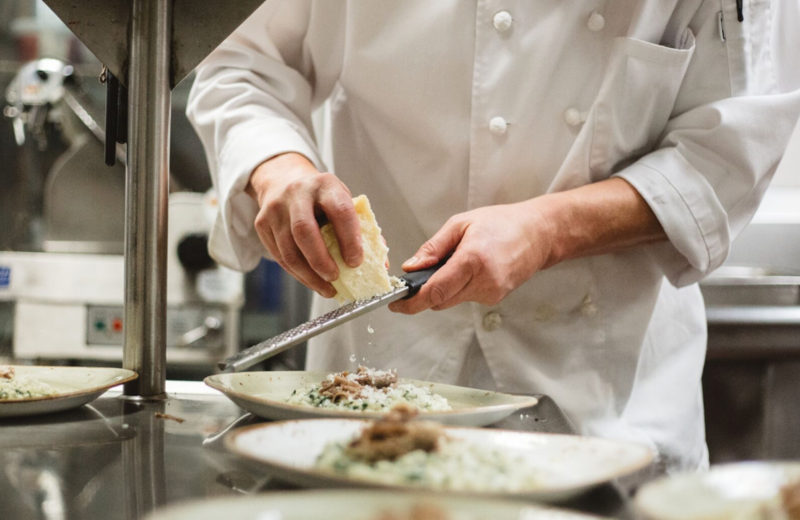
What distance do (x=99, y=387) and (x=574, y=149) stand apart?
0.88 metres

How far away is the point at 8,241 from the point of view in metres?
2.88

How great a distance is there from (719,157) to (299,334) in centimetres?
82

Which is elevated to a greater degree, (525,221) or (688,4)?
(688,4)

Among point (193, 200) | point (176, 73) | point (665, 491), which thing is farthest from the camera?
point (193, 200)

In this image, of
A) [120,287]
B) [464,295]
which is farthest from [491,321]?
[120,287]

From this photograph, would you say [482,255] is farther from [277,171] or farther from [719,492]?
[719,492]

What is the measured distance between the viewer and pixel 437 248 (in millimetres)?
1174

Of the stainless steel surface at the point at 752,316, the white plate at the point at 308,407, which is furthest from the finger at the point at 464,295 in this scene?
the stainless steel surface at the point at 752,316

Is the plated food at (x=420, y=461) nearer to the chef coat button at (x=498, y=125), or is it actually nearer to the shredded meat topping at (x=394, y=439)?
the shredded meat topping at (x=394, y=439)

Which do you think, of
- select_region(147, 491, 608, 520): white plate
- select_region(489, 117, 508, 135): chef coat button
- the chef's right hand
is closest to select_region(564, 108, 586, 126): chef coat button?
select_region(489, 117, 508, 135): chef coat button

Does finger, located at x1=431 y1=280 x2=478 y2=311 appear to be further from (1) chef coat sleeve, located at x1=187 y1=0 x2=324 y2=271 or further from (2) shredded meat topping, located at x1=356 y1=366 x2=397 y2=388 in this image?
(1) chef coat sleeve, located at x1=187 y1=0 x2=324 y2=271

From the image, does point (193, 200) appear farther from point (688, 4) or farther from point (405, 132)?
point (688, 4)

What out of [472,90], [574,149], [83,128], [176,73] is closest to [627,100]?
[574,149]

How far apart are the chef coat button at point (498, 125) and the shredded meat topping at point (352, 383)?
1.65 ft
